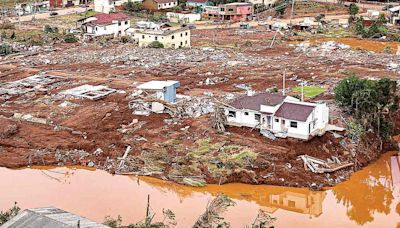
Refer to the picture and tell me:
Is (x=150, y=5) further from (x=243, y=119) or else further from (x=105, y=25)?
(x=243, y=119)

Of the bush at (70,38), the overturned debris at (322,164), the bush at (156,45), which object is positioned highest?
the bush at (70,38)

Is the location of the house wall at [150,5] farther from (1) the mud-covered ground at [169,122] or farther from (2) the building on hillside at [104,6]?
(1) the mud-covered ground at [169,122]

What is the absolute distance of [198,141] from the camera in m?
19.6

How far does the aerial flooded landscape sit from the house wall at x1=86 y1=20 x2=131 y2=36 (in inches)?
296

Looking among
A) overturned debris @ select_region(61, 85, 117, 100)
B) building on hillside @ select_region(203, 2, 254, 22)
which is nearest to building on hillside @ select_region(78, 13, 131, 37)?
building on hillside @ select_region(203, 2, 254, 22)

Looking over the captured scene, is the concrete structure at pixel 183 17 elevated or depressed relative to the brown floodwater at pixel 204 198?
elevated

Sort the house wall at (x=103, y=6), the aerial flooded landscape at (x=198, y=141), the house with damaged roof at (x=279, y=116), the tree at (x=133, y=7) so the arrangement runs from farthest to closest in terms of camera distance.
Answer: the tree at (x=133, y=7) < the house wall at (x=103, y=6) < the house with damaged roof at (x=279, y=116) < the aerial flooded landscape at (x=198, y=141)

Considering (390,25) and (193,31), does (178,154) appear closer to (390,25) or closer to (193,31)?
(193,31)

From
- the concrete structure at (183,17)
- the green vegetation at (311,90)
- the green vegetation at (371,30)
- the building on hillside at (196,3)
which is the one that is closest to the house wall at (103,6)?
the concrete structure at (183,17)

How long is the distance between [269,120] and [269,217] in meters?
5.09

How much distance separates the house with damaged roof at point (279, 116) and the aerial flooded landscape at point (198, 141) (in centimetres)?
4

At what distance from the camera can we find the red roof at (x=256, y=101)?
1966 cm

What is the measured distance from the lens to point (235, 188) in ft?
57.4

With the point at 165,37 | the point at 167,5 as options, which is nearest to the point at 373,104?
the point at 165,37
